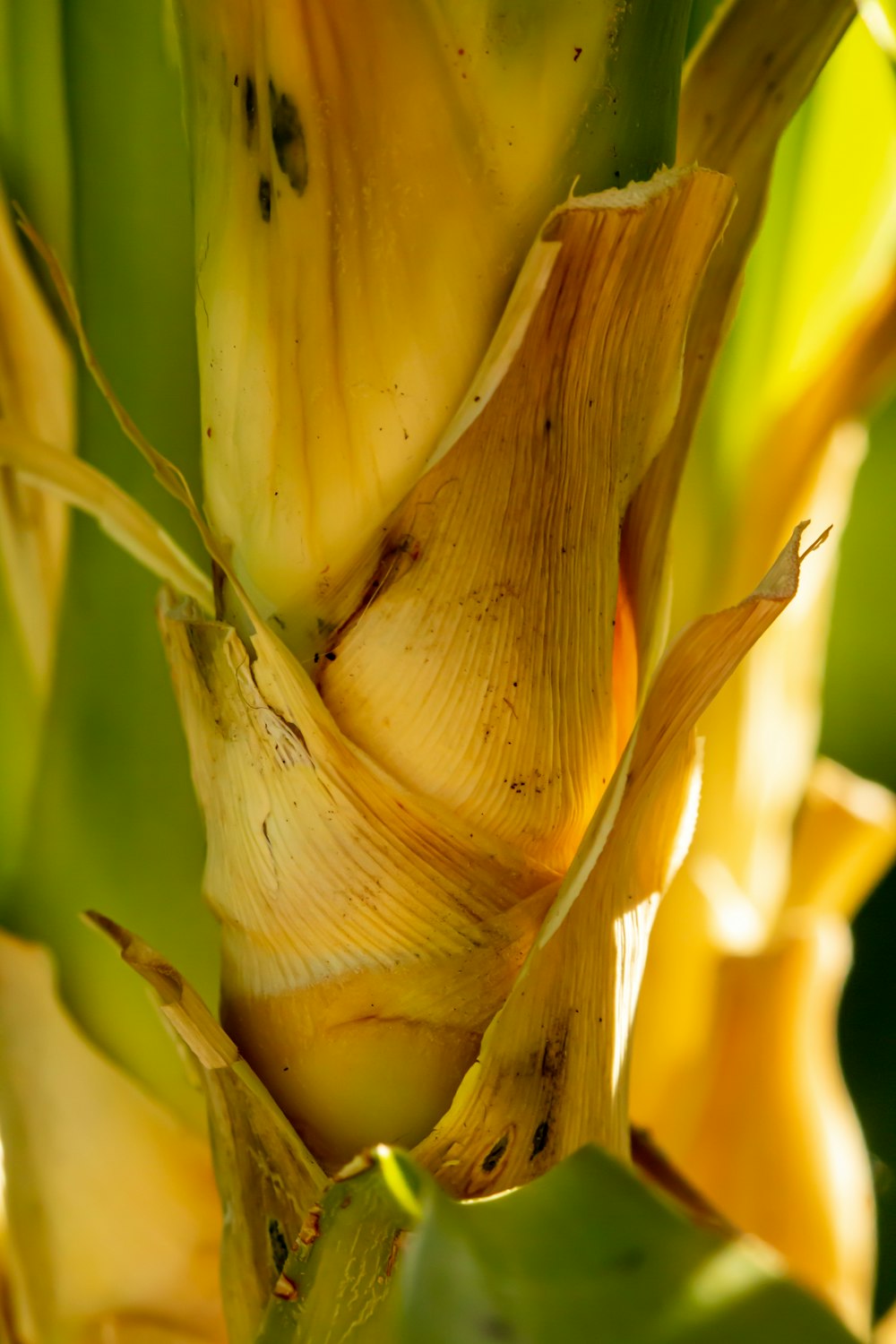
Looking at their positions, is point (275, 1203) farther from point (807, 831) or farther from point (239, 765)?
point (807, 831)

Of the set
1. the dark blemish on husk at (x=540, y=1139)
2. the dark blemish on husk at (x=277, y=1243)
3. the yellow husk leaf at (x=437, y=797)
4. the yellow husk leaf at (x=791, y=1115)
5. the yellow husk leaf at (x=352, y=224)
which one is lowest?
the yellow husk leaf at (x=791, y=1115)

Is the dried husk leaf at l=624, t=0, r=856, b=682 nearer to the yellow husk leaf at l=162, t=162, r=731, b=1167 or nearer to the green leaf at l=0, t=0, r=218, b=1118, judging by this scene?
the yellow husk leaf at l=162, t=162, r=731, b=1167

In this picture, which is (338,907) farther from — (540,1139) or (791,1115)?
(791,1115)

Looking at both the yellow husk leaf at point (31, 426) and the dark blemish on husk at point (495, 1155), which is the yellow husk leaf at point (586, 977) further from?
the yellow husk leaf at point (31, 426)

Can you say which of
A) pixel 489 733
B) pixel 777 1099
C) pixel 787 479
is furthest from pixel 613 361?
pixel 777 1099

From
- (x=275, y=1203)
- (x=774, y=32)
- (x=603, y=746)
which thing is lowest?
(x=275, y=1203)

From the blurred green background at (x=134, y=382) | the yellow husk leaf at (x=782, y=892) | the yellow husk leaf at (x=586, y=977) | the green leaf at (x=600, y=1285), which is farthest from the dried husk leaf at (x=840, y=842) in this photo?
the green leaf at (x=600, y=1285)
